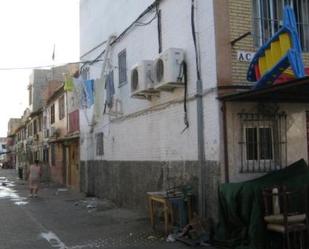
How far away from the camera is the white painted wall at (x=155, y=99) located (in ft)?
34.8

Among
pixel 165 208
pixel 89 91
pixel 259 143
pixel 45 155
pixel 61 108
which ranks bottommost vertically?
pixel 165 208

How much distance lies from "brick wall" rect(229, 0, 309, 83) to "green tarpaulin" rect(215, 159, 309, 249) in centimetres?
202

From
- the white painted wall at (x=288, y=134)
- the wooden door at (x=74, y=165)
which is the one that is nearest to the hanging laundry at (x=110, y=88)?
the white painted wall at (x=288, y=134)

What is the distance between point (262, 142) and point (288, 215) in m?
2.15

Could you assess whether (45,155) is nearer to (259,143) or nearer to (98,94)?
(98,94)

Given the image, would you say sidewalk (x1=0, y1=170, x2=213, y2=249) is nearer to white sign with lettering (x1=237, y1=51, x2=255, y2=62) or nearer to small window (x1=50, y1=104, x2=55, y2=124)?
white sign with lettering (x1=237, y1=51, x2=255, y2=62)

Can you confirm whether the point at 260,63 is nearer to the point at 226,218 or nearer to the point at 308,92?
the point at 308,92

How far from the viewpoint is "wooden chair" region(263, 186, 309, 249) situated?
8.54 meters

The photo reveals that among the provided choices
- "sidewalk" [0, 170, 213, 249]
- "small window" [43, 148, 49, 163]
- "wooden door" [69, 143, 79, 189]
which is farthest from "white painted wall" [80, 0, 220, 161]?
"small window" [43, 148, 49, 163]

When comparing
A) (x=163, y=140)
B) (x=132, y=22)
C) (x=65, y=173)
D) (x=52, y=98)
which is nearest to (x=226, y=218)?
(x=163, y=140)

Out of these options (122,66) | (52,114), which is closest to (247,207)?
(122,66)

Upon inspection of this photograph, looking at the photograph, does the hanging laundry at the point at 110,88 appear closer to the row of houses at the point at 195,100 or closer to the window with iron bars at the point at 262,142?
the row of houses at the point at 195,100

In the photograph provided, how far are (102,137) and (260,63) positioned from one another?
394 inches

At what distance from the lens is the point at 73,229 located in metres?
12.7
